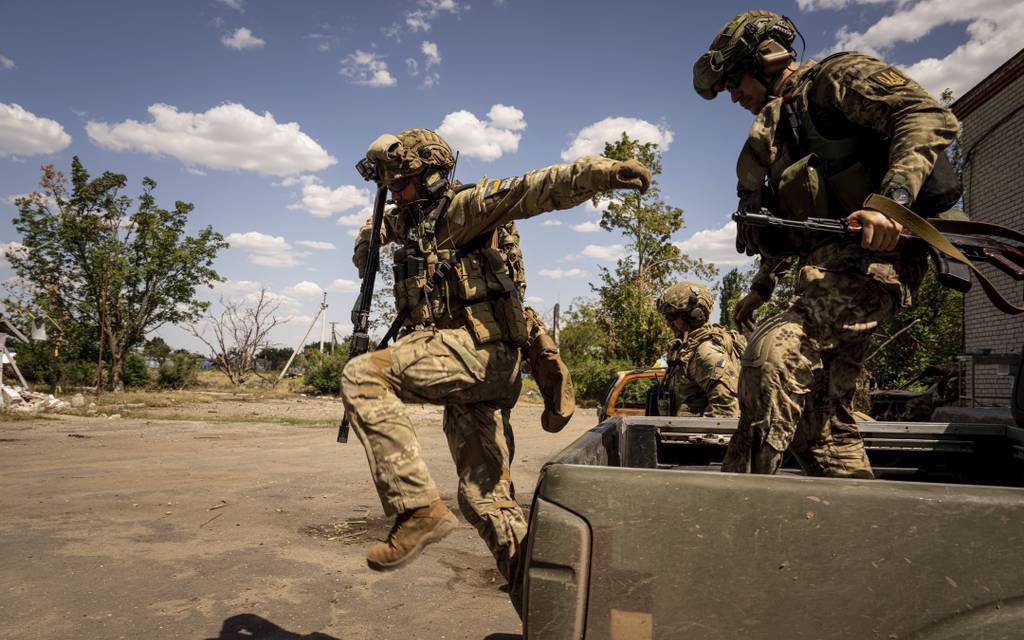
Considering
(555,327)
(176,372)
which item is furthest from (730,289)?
(176,372)

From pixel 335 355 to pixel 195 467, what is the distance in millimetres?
17236

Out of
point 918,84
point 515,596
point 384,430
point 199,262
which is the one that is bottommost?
point 515,596

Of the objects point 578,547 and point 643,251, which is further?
point 643,251

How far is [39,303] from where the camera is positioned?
2370 centimetres

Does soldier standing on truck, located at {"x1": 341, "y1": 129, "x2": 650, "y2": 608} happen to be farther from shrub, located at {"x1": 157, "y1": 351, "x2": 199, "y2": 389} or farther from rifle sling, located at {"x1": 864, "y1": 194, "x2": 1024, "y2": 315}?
shrub, located at {"x1": 157, "y1": 351, "x2": 199, "y2": 389}

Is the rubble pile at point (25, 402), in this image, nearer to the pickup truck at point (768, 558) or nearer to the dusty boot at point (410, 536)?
the dusty boot at point (410, 536)

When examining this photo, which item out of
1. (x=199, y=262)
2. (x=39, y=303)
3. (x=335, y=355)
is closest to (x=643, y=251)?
(x=335, y=355)

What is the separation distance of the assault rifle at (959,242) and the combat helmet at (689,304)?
141 inches

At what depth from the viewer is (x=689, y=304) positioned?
5.79m

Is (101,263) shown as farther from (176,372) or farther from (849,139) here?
(849,139)

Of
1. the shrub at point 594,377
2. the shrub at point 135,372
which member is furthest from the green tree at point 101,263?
the shrub at point 594,377

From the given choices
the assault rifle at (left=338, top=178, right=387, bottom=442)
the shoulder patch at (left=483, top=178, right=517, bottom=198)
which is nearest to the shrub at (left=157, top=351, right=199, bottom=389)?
the assault rifle at (left=338, top=178, right=387, bottom=442)

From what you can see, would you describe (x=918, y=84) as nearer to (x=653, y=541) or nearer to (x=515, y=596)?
(x=653, y=541)

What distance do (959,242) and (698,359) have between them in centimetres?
320
